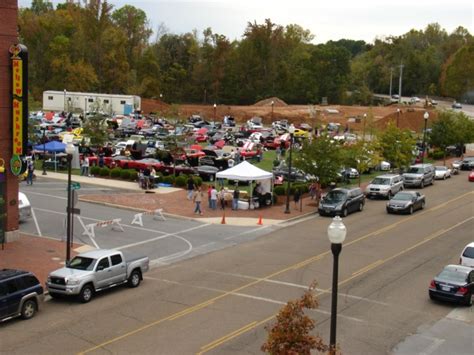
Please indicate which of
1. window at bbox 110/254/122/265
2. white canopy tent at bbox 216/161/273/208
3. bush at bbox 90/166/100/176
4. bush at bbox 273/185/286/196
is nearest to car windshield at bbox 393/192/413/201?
bush at bbox 273/185/286/196

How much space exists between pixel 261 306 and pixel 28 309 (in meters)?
6.92

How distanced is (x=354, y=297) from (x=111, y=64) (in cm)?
11417

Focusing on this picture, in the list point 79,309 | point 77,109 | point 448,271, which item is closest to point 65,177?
point 79,309

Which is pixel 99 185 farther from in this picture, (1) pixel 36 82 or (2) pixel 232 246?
(1) pixel 36 82

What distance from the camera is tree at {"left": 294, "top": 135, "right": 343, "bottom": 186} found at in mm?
39938

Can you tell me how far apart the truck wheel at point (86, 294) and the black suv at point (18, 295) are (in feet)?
4.21

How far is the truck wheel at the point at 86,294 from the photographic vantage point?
819 inches

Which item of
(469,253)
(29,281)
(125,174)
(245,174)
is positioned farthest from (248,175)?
(29,281)

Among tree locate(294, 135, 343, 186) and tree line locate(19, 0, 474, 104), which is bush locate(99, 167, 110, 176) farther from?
tree line locate(19, 0, 474, 104)

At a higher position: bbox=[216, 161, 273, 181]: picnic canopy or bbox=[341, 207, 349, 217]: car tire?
bbox=[216, 161, 273, 181]: picnic canopy

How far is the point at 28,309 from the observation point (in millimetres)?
19328

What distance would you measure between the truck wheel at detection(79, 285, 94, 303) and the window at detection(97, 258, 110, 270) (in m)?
0.74

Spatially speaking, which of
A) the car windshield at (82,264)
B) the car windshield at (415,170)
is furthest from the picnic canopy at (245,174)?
the car windshield at (82,264)

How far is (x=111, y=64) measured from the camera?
130 m
